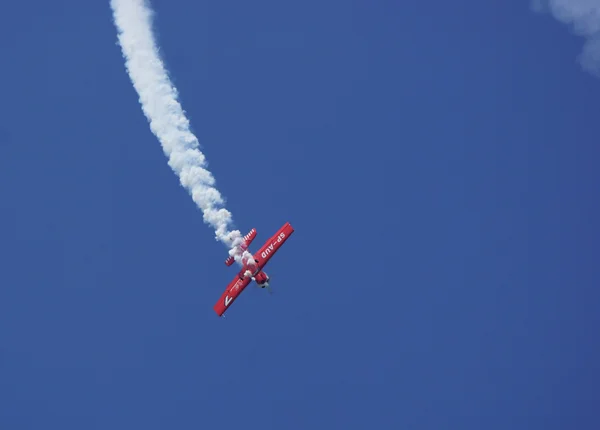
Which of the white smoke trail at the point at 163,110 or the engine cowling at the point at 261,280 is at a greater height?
the white smoke trail at the point at 163,110

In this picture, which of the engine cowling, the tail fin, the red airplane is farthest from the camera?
the engine cowling

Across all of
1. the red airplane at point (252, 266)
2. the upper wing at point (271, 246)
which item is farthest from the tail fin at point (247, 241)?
the upper wing at point (271, 246)

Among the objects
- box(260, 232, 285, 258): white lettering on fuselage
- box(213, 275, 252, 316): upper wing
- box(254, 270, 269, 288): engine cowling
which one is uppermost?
box(260, 232, 285, 258): white lettering on fuselage

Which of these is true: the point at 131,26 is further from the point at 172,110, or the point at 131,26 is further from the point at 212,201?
the point at 212,201

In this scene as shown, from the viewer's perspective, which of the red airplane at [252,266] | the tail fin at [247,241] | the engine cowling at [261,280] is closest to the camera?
the tail fin at [247,241]

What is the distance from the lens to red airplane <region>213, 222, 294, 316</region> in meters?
47.4

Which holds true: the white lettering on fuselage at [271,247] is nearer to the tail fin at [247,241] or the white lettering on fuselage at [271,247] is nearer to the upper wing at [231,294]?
the tail fin at [247,241]

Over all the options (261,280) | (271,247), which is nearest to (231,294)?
(261,280)

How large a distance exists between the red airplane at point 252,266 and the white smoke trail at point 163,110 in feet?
4.31

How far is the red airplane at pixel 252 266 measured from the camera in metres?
47.4

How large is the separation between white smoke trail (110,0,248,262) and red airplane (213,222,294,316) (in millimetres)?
1313

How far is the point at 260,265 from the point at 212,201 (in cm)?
495

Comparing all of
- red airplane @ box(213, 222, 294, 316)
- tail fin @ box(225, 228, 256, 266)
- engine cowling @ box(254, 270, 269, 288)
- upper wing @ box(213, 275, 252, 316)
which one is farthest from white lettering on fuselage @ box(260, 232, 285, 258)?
upper wing @ box(213, 275, 252, 316)

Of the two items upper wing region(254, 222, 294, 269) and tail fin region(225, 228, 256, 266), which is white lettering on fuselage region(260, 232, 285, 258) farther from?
tail fin region(225, 228, 256, 266)
